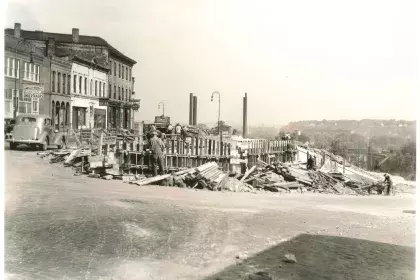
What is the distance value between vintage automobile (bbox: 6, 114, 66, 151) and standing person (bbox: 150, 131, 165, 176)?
1483 millimetres

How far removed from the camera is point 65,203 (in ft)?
18.8

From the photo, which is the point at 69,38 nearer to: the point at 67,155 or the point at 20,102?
the point at 20,102

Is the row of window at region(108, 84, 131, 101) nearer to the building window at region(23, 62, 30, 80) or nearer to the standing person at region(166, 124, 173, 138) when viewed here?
the standing person at region(166, 124, 173, 138)

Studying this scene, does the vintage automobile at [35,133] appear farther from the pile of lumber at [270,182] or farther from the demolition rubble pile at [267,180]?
the pile of lumber at [270,182]

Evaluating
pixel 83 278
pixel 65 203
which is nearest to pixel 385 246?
pixel 83 278

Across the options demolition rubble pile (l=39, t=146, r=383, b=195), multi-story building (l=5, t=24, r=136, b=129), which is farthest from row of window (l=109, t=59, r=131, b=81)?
demolition rubble pile (l=39, t=146, r=383, b=195)

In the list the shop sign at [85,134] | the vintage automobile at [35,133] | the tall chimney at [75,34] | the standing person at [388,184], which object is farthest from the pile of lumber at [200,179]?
the tall chimney at [75,34]

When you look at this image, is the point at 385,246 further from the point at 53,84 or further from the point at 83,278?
the point at 53,84

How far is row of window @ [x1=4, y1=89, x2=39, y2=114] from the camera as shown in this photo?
571 cm

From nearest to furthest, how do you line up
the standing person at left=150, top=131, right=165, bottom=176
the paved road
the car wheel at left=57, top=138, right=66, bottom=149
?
the paved road → the standing person at left=150, top=131, right=165, bottom=176 → the car wheel at left=57, top=138, right=66, bottom=149

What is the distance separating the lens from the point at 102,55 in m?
5.97

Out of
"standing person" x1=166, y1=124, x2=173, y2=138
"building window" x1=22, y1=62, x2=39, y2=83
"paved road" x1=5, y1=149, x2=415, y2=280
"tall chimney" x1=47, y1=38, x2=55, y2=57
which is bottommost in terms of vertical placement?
"paved road" x1=5, y1=149, x2=415, y2=280

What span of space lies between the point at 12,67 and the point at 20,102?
0.53 metres

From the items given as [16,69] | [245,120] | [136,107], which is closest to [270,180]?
[245,120]
